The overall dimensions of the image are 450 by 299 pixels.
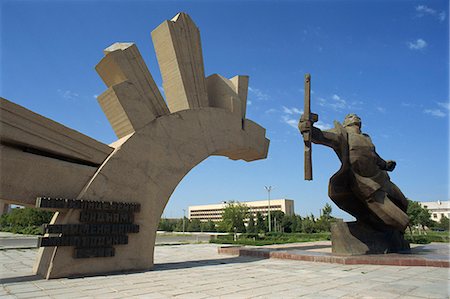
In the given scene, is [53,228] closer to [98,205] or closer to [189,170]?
[98,205]

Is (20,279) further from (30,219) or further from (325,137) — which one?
(30,219)

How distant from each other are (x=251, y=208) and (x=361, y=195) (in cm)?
8198

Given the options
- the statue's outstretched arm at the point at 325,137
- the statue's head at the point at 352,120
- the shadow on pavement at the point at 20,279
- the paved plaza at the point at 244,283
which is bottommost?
the shadow on pavement at the point at 20,279

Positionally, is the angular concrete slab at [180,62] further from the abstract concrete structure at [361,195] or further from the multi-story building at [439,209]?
the multi-story building at [439,209]

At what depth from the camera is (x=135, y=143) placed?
31.5ft

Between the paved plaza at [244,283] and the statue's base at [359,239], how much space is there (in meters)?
2.04

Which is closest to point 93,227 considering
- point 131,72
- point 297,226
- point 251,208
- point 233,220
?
point 131,72

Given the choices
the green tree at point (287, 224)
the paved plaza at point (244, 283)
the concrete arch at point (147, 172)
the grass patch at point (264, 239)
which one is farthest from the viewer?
the green tree at point (287, 224)

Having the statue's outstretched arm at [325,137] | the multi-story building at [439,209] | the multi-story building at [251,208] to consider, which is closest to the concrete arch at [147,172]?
the statue's outstretched arm at [325,137]

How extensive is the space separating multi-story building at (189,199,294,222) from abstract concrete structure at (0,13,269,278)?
233 feet

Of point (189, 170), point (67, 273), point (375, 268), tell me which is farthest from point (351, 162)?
point (67, 273)

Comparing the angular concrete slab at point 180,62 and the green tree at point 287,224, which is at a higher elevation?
the angular concrete slab at point 180,62

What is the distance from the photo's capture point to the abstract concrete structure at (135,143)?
7.93 meters

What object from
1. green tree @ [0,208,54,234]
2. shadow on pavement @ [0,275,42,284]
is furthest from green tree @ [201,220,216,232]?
shadow on pavement @ [0,275,42,284]
